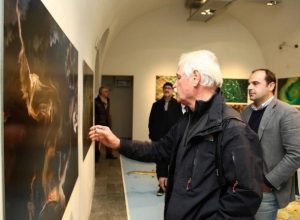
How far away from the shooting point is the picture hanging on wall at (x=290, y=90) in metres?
7.65

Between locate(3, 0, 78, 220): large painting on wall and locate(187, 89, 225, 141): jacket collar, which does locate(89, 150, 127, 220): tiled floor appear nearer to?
locate(3, 0, 78, 220): large painting on wall

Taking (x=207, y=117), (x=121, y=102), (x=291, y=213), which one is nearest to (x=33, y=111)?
(x=207, y=117)

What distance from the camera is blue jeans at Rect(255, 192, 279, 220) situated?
2.19 metres

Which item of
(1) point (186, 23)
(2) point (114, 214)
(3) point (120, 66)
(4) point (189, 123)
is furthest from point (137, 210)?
(1) point (186, 23)

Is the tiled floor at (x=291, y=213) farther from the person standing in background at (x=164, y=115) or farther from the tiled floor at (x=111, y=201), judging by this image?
the person standing in background at (x=164, y=115)

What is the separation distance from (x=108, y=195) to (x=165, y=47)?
5.04 metres

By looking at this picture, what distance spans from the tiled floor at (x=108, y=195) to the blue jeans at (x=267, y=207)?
6.93ft

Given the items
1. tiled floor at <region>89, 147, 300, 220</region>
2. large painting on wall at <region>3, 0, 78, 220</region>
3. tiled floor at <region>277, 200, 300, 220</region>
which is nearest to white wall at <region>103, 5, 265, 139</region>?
tiled floor at <region>89, 147, 300, 220</region>

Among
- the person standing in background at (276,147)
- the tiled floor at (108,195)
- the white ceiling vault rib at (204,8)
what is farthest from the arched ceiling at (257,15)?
the person standing in background at (276,147)

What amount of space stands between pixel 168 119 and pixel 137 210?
145cm

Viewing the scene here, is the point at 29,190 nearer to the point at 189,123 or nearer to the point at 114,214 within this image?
the point at 189,123

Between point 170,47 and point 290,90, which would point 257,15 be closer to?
point 290,90

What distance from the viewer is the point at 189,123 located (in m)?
1.70

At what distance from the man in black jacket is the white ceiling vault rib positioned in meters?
5.11
